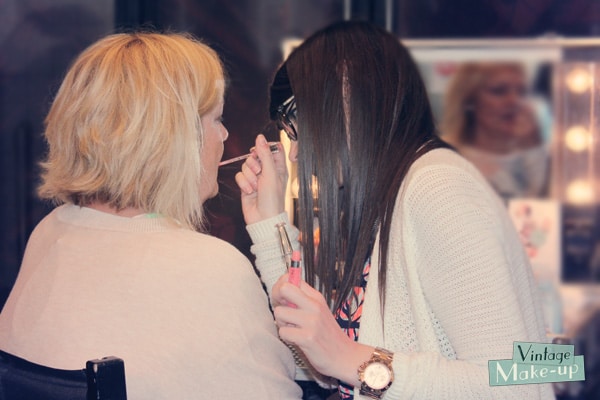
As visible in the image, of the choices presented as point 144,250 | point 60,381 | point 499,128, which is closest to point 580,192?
point 499,128

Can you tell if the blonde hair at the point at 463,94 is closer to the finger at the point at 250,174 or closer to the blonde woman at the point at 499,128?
the blonde woman at the point at 499,128

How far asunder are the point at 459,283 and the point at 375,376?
0.53 feet

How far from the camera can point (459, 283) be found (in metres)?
0.98

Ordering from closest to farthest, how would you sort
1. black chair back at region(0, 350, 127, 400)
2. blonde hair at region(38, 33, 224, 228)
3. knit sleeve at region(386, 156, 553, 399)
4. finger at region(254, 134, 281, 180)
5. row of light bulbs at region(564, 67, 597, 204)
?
black chair back at region(0, 350, 127, 400) < knit sleeve at region(386, 156, 553, 399) < blonde hair at region(38, 33, 224, 228) < finger at region(254, 134, 281, 180) < row of light bulbs at region(564, 67, 597, 204)

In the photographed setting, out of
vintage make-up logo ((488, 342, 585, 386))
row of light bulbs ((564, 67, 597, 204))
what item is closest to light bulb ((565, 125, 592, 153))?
row of light bulbs ((564, 67, 597, 204))

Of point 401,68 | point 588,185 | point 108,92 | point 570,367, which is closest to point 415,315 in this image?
point 570,367

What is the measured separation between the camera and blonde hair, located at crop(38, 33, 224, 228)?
1107mm

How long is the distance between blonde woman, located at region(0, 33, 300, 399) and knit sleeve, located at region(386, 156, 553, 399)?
8.3 inches

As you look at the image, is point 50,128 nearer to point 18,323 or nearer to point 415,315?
point 18,323

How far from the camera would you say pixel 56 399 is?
87cm

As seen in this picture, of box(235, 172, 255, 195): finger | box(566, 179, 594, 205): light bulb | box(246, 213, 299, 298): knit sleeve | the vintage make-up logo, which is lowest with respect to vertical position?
box(566, 179, 594, 205): light bulb

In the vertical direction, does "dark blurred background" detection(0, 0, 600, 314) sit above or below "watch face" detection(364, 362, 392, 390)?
above

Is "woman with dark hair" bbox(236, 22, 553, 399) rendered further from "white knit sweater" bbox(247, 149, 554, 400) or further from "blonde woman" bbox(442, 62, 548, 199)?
"blonde woman" bbox(442, 62, 548, 199)

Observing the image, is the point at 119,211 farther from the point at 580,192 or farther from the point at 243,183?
the point at 580,192
